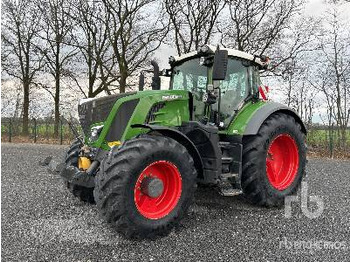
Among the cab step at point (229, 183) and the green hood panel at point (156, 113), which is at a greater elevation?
the green hood panel at point (156, 113)

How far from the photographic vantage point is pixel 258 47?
57.6 ft

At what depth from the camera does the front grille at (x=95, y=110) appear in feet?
14.9

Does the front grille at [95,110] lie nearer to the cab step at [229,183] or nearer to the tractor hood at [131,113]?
the tractor hood at [131,113]

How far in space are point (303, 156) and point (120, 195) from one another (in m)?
3.27

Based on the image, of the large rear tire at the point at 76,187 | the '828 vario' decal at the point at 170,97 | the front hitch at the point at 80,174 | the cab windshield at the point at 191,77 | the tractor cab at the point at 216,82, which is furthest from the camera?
the cab windshield at the point at 191,77

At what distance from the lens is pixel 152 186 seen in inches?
149

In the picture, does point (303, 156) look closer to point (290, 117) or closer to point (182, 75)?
point (290, 117)

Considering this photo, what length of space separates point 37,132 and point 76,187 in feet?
56.6

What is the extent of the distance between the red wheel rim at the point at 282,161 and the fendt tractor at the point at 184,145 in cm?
2

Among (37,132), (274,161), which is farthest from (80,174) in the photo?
(37,132)

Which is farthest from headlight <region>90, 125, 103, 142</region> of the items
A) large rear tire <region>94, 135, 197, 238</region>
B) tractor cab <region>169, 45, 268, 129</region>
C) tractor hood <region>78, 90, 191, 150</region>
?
tractor cab <region>169, 45, 268, 129</region>

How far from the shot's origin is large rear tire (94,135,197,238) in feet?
11.6

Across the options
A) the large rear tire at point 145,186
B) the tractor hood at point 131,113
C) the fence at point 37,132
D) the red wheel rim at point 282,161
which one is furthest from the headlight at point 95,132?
the fence at point 37,132

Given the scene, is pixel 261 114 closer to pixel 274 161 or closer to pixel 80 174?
pixel 274 161
